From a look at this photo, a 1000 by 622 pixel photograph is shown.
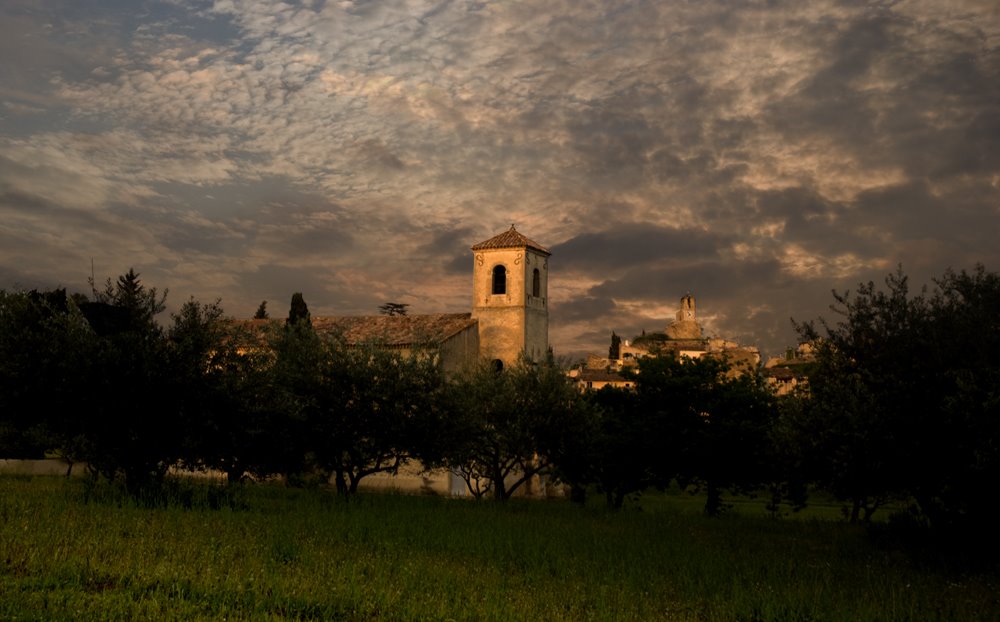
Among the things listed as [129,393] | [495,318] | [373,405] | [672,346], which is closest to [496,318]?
[495,318]

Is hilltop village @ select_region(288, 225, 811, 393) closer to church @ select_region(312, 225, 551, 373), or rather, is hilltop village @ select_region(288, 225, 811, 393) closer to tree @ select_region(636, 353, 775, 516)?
church @ select_region(312, 225, 551, 373)

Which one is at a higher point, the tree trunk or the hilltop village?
the hilltop village

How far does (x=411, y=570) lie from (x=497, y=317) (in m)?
37.7

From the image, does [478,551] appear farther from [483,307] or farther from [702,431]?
[483,307]

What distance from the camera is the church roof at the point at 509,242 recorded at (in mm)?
50062

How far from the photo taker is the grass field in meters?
9.59

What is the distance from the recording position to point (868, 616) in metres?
10.9

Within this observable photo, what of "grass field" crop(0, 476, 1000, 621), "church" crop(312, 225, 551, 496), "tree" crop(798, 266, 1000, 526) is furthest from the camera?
"church" crop(312, 225, 551, 496)

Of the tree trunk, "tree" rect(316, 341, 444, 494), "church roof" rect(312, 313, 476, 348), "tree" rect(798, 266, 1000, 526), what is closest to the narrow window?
"church roof" rect(312, 313, 476, 348)

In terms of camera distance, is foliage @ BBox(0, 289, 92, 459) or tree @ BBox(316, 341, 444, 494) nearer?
foliage @ BBox(0, 289, 92, 459)

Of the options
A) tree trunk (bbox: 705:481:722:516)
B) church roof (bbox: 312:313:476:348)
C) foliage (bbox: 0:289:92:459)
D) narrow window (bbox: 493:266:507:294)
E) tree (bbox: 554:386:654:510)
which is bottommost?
tree trunk (bbox: 705:481:722:516)

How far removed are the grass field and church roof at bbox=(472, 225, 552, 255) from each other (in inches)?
1194

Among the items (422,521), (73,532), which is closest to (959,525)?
(422,521)

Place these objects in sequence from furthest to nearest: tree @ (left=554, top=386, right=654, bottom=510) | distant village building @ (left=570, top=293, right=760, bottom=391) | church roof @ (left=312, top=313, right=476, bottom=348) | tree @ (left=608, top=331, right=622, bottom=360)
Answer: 1. tree @ (left=608, top=331, right=622, bottom=360)
2. distant village building @ (left=570, top=293, right=760, bottom=391)
3. church roof @ (left=312, top=313, right=476, bottom=348)
4. tree @ (left=554, top=386, right=654, bottom=510)
